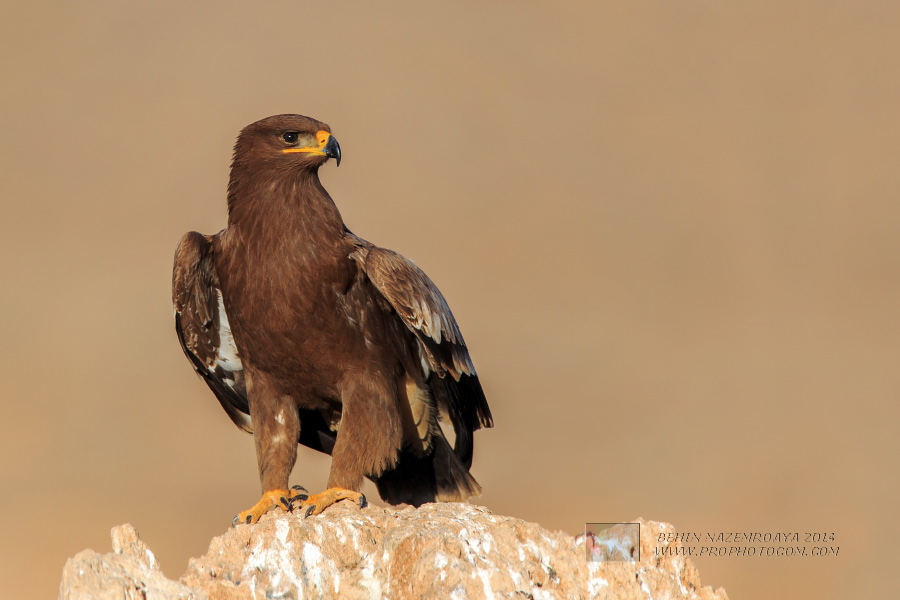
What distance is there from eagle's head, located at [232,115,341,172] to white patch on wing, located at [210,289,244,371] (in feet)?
3.27

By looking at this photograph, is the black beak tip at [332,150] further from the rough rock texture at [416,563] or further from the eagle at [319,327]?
the rough rock texture at [416,563]

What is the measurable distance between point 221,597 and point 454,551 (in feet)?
3.33

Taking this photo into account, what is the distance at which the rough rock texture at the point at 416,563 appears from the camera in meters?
4.81

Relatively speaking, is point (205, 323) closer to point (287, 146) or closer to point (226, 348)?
point (226, 348)

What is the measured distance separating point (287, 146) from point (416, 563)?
321 cm

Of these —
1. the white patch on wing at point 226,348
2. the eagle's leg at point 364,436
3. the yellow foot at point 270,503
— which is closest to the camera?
the yellow foot at point 270,503

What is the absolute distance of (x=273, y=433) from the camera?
725 centimetres

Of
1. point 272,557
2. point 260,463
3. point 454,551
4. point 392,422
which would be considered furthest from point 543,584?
point 260,463

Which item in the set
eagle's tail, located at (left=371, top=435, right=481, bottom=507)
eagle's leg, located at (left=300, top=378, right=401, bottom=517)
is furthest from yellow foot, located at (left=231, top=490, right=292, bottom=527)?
eagle's tail, located at (left=371, top=435, right=481, bottom=507)

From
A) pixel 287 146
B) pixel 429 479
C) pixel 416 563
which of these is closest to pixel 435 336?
pixel 429 479

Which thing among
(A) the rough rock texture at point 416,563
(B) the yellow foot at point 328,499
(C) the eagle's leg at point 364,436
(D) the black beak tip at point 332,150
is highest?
(D) the black beak tip at point 332,150

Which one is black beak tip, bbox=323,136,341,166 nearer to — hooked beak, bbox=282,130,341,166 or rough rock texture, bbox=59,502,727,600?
hooked beak, bbox=282,130,341,166

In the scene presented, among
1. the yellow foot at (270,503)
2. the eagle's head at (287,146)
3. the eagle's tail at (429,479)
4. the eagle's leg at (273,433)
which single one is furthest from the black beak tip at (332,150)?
the yellow foot at (270,503)

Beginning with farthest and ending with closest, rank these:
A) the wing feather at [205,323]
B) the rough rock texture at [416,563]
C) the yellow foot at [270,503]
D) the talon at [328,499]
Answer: the wing feather at [205,323]
the yellow foot at [270,503]
the talon at [328,499]
the rough rock texture at [416,563]
